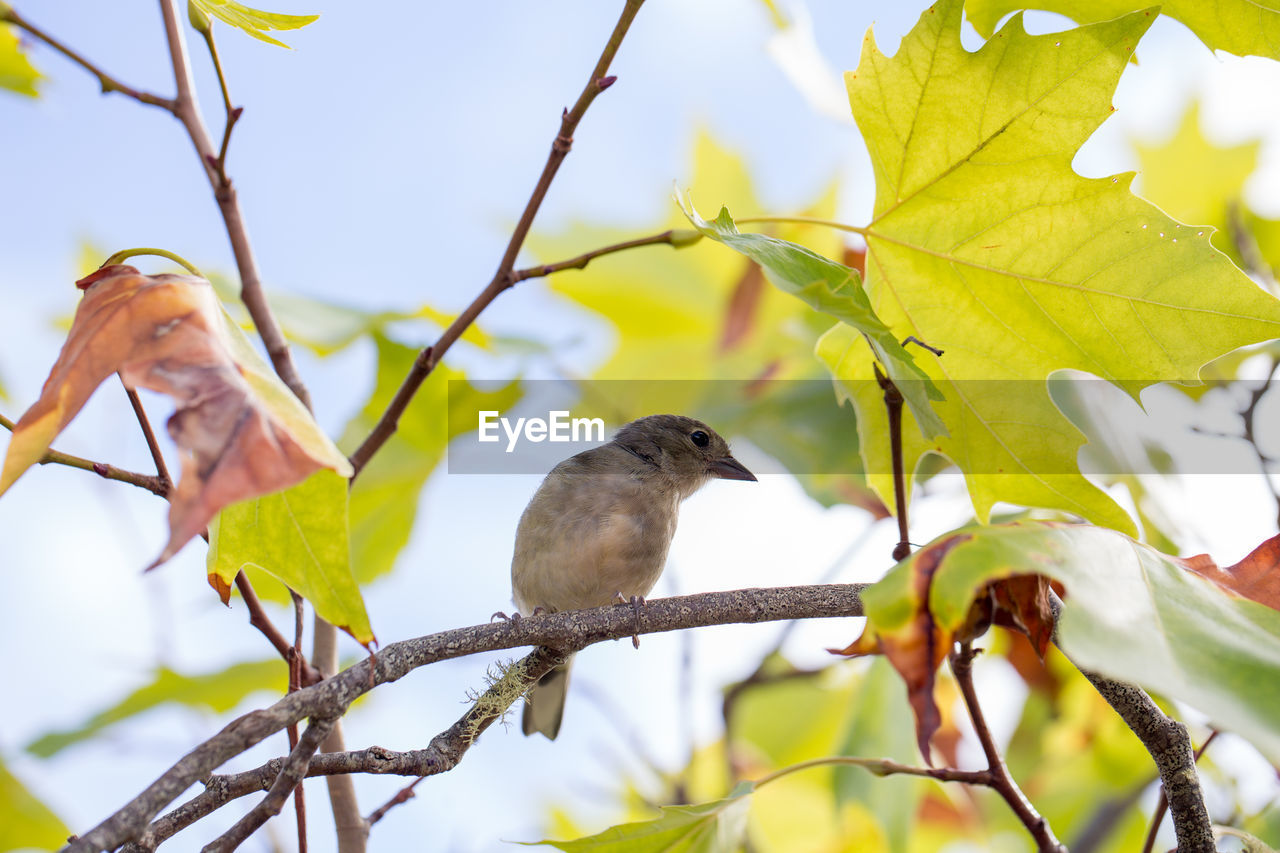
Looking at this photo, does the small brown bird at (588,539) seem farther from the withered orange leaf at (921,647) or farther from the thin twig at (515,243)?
the withered orange leaf at (921,647)

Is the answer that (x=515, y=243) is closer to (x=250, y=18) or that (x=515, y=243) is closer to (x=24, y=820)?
(x=250, y=18)

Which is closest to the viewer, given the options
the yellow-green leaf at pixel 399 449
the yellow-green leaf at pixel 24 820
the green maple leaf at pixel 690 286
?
the yellow-green leaf at pixel 24 820

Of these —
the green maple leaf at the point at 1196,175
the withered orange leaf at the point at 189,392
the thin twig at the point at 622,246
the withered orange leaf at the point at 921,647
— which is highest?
the green maple leaf at the point at 1196,175

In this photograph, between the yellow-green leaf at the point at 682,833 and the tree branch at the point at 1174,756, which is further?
the yellow-green leaf at the point at 682,833

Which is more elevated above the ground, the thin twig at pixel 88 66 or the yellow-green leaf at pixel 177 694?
the thin twig at pixel 88 66

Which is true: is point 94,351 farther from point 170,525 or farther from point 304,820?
point 304,820

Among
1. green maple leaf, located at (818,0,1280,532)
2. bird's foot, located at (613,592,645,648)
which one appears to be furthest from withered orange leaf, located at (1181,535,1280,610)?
bird's foot, located at (613,592,645,648)

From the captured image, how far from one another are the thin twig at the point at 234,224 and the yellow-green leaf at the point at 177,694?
1.33 metres

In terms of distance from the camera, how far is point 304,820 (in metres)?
1.91

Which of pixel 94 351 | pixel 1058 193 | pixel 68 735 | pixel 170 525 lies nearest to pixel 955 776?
pixel 1058 193

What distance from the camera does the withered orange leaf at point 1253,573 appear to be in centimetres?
154

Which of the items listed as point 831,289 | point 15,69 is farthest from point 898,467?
point 15,69

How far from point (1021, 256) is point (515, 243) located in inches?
40.7

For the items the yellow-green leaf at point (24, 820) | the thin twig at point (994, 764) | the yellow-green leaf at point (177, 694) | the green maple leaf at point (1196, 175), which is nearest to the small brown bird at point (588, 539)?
the yellow-green leaf at point (177, 694)
